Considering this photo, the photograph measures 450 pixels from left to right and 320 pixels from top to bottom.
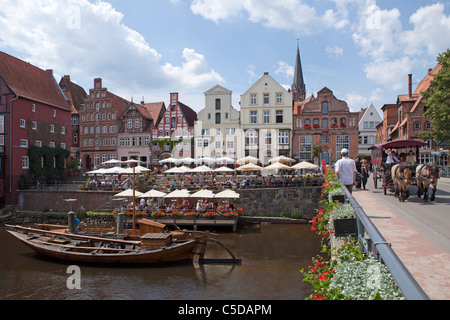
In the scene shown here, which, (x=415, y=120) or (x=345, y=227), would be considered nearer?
(x=345, y=227)

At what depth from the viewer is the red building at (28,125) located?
33.5 m

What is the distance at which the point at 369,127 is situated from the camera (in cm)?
5972

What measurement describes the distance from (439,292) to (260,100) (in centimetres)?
4366

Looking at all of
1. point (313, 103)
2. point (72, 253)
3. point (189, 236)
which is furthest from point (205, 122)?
point (72, 253)

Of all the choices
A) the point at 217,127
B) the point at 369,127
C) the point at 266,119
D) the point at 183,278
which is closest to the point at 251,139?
the point at 266,119

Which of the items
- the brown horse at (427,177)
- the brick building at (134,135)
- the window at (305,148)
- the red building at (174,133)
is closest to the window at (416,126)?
the window at (305,148)

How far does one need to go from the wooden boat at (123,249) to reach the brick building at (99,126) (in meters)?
31.8

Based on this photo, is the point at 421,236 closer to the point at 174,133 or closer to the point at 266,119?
the point at 266,119

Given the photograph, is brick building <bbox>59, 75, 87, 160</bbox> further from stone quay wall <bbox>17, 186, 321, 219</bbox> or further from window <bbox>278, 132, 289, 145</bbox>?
window <bbox>278, 132, 289, 145</bbox>

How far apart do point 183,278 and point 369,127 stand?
5364 cm

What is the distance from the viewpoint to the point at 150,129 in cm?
5003

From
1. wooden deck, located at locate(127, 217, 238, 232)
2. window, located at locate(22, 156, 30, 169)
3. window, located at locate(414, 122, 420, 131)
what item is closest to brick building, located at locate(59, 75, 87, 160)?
window, located at locate(22, 156, 30, 169)

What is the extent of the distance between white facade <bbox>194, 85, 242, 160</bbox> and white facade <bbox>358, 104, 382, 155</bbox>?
25.5 m
